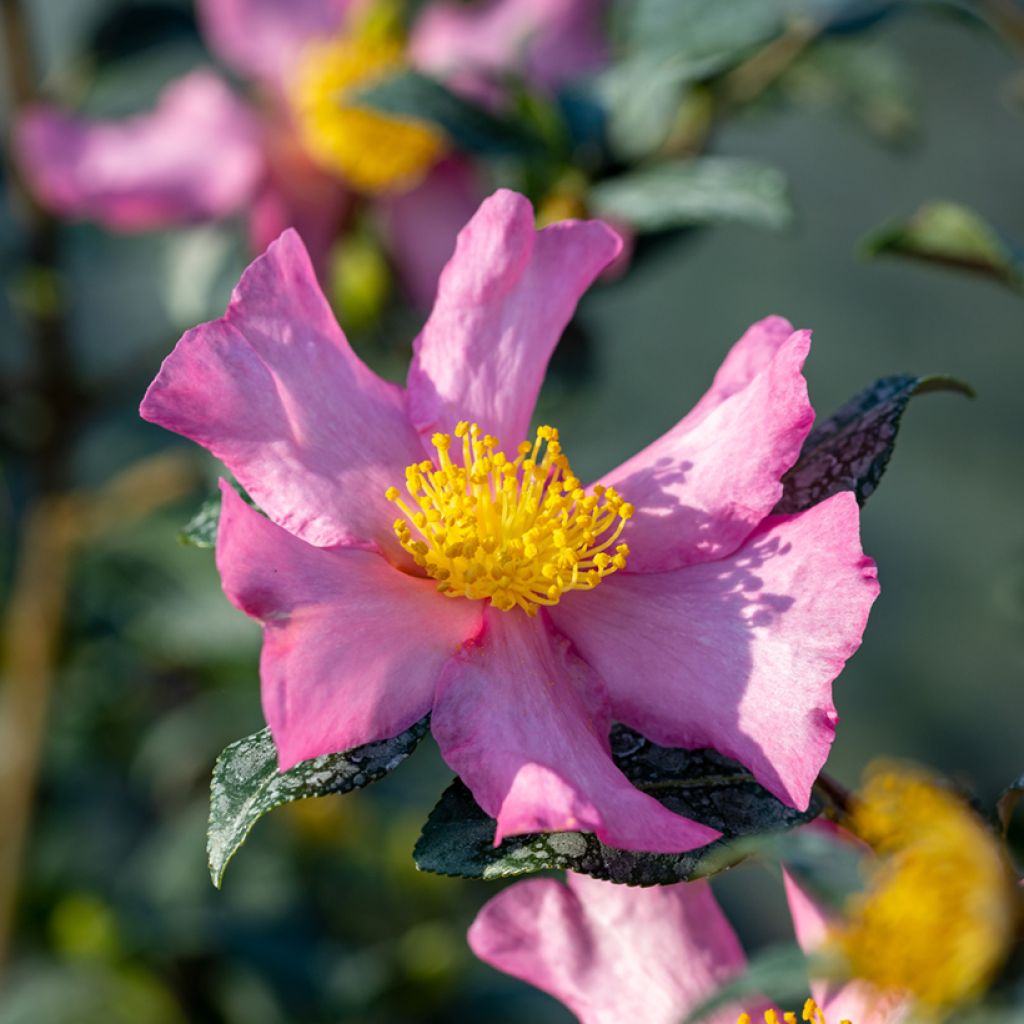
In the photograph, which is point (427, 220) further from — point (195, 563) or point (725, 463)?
point (725, 463)

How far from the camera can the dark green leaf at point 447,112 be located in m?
0.87

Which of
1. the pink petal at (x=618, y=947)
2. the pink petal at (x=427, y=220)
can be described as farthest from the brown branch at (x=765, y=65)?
the pink petal at (x=618, y=947)

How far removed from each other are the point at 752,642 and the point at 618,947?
0.16m

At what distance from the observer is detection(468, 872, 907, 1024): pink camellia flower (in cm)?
63

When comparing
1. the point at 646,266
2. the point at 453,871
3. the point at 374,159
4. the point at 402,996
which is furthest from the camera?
the point at 402,996

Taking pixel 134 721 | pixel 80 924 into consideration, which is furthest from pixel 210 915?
pixel 134 721

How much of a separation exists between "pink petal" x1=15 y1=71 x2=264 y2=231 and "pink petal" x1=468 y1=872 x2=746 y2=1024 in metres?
0.72

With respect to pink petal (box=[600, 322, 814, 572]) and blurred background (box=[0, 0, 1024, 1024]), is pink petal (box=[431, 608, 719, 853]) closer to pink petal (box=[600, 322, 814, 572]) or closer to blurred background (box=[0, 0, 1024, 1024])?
pink petal (box=[600, 322, 814, 572])

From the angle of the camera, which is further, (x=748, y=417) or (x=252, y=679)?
(x=252, y=679)

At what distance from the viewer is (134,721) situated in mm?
1802

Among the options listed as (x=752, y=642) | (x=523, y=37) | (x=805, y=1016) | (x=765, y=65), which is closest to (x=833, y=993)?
(x=805, y=1016)

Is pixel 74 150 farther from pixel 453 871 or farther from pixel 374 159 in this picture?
pixel 453 871

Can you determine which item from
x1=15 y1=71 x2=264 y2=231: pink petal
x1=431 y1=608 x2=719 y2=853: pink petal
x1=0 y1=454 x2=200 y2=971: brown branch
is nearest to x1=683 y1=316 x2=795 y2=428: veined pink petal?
x1=431 y1=608 x2=719 y2=853: pink petal

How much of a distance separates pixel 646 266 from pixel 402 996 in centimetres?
72
